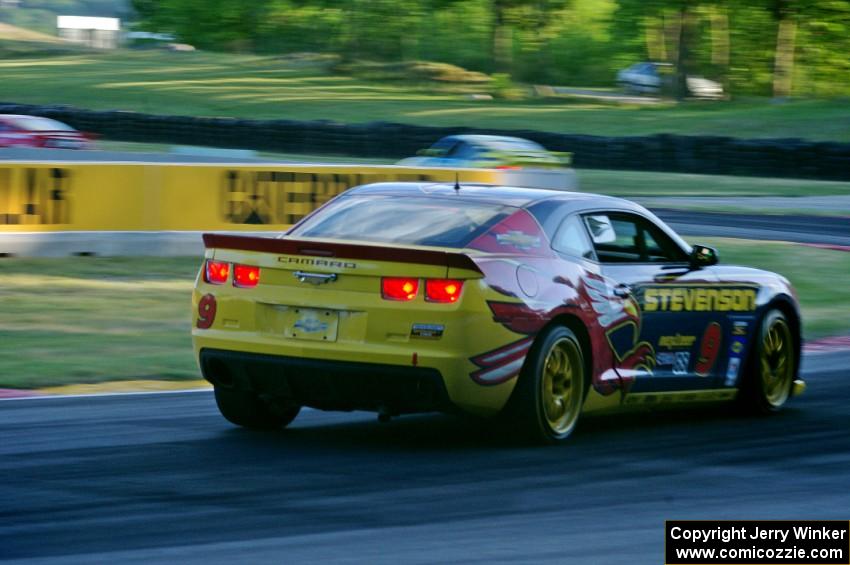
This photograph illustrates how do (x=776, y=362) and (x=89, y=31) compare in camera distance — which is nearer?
(x=776, y=362)

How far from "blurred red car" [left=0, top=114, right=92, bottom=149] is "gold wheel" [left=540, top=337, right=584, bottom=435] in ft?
93.6

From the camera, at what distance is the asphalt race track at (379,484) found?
5746mm

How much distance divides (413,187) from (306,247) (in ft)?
3.77

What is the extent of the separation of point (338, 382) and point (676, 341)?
223cm

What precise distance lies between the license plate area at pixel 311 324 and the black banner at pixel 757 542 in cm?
216

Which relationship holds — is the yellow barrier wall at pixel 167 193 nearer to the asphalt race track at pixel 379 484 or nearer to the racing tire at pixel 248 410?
the asphalt race track at pixel 379 484

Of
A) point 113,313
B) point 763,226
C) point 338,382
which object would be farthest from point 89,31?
point 338,382

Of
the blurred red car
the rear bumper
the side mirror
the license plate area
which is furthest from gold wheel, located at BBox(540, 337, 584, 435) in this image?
the blurred red car

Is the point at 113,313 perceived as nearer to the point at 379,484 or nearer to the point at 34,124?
the point at 379,484

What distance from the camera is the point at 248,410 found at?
8.45 m

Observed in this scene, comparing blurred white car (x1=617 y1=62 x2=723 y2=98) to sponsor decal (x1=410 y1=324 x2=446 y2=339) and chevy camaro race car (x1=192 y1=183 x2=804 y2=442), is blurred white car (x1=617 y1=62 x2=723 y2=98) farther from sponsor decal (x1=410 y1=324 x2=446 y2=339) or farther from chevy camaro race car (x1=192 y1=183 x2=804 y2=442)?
sponsor decal (x1=410 y1=324 x2=446 y2=339)

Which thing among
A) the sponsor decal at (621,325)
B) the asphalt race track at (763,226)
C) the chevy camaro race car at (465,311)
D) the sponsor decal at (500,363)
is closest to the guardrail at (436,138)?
the asphalt race track at (763,226)

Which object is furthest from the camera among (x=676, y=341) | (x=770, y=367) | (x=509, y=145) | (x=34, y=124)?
(x=34, y=124)

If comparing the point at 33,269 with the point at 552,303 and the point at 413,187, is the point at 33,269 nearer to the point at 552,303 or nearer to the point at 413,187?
the point at 413,187
